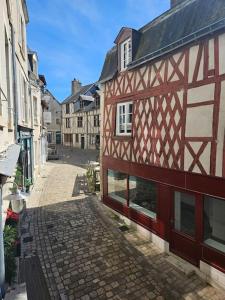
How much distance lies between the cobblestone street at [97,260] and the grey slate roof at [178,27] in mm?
6061

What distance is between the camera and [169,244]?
6469mm

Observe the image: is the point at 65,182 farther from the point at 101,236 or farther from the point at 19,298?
the point at 19,298

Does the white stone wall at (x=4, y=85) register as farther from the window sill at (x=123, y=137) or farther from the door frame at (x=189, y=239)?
the door frame at (x=189, y=239)

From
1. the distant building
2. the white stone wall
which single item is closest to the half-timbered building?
the white stone wall

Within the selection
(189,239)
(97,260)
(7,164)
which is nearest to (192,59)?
(189,239)

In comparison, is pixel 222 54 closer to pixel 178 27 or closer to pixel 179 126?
pixel 179 126

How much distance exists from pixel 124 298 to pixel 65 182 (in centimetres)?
1053

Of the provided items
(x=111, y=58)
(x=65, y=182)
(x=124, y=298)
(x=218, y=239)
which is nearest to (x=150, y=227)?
(x=218, y=239)

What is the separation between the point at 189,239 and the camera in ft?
19.3

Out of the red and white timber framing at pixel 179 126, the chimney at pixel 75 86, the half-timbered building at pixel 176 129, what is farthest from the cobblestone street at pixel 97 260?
the chimney at pixel 75 86

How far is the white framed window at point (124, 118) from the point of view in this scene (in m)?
8.35

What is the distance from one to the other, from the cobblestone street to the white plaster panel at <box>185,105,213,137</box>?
3.70 m

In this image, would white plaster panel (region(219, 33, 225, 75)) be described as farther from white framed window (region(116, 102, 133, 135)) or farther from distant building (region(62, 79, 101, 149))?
distant building (region(62, 79, 101, 149))

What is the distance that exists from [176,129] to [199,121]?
78 centimetres
